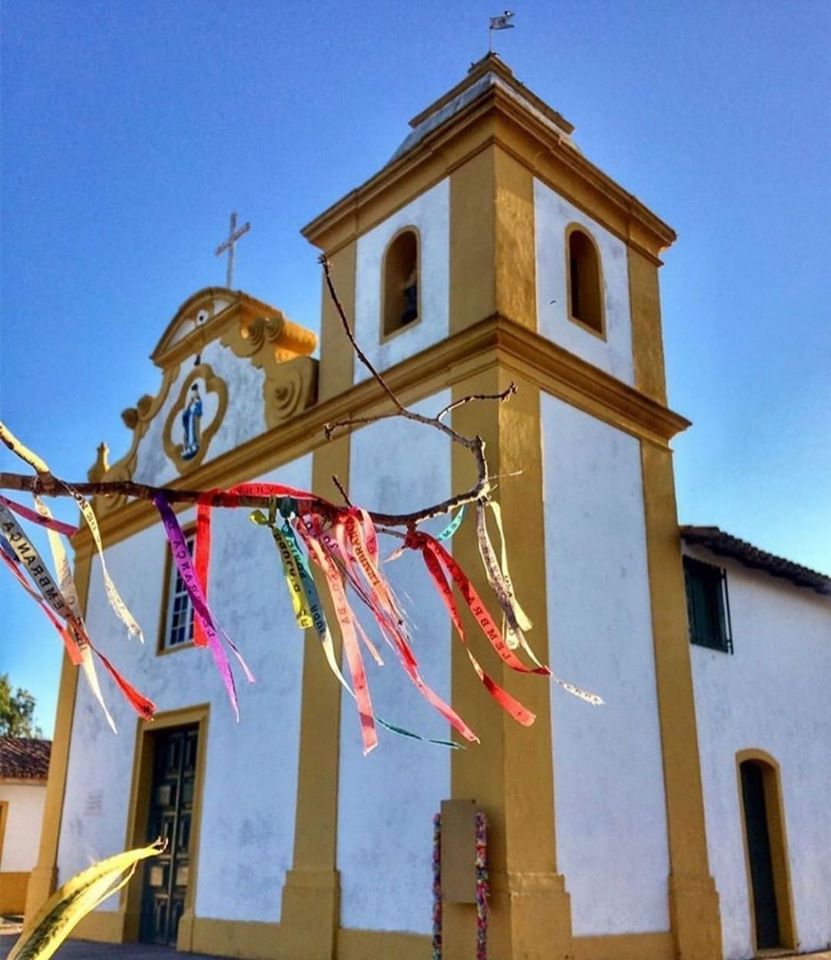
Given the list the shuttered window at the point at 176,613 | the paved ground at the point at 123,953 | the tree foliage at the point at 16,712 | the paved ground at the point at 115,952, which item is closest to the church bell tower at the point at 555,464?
the paved ground at the point at 123,953

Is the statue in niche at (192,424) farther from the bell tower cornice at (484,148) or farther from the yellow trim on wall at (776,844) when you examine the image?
the yellow trim on wall at (776,844)

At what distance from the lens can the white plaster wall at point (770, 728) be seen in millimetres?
10438

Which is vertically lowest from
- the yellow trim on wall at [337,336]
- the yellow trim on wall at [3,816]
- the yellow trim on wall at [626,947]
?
the yellow trim on wall at [626,947]

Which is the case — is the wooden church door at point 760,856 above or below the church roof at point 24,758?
below

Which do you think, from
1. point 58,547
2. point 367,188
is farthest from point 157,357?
point 58,547

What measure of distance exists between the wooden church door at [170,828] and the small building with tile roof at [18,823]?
27.7 feet

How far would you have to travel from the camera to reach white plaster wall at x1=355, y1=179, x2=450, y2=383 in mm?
10602

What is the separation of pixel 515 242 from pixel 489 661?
4333mm

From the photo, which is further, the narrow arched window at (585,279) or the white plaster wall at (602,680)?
the narrow arched window at (585,279)

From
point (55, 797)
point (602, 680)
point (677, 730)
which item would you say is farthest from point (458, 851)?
point (55, 797)

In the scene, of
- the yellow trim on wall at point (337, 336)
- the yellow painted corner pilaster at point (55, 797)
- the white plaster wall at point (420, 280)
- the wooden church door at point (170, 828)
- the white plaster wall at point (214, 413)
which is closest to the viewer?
the white plaster wall at point (420, 280)

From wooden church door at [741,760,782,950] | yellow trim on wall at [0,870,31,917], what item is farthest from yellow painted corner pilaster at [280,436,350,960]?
yellow trim on wall at [0,870,31,917]

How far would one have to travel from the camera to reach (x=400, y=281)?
1162cm

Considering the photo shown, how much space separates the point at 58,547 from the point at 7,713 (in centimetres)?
3853
